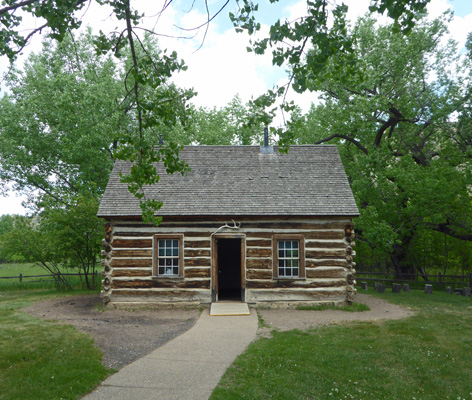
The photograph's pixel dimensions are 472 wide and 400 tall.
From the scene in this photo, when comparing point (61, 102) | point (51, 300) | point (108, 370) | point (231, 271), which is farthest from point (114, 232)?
point (61, 102)

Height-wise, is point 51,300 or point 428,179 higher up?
point 428,179

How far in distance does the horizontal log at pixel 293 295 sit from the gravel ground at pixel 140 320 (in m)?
→ 0.57

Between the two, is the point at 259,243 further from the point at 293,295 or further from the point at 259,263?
the point at 293,295

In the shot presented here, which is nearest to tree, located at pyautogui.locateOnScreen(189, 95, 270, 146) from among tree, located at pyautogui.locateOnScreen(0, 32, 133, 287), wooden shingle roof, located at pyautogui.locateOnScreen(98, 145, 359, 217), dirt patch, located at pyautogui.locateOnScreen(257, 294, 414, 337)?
tree, located at pyautogui.locateOnScreen(0, 32, 133, 287)

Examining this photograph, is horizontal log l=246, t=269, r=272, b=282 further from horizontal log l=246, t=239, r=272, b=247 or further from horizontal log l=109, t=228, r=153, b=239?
horizontal log l=109, t=228, r=153, b=239

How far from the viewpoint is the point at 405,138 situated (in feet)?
66.1

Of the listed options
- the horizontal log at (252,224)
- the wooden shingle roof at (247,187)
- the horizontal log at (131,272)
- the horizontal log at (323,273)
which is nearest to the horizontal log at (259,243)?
the horizontal log at (252,224)

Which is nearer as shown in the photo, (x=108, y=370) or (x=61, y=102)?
(x=108, y=370)

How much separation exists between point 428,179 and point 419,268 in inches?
445

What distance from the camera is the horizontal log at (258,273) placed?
13117mm

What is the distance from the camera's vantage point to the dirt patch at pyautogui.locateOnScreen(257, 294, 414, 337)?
10398 mm

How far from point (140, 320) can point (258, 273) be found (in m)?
4.29

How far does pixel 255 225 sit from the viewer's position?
43.6 feet

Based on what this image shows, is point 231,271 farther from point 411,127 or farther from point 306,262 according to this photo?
point 411,127
